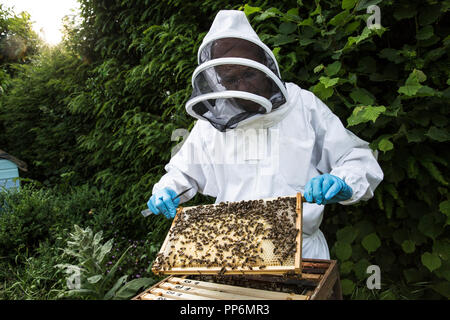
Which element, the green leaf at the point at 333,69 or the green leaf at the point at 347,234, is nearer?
the green leaf at the point at 333,69

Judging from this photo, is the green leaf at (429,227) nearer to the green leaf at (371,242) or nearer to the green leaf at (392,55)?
the green leaf at (371,242)

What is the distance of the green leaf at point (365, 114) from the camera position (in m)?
2.17

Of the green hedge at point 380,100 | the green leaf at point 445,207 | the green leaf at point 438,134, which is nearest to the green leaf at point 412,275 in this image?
the green hedge at point 380,100

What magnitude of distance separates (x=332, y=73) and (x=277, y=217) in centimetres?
138

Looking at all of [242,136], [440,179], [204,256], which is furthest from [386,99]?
[204,256]

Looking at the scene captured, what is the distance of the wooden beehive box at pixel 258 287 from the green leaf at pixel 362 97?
134 centimetres

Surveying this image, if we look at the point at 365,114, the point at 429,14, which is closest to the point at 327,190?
the point at 365,114

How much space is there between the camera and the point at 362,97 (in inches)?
98.1

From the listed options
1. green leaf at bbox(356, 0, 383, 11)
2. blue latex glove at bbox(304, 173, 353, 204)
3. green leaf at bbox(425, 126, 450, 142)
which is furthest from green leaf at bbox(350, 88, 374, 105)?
blue latex glove at bbox(304, 173, 353, 204)

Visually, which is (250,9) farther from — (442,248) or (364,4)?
(442,248)

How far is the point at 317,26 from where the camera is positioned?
279 centimetres

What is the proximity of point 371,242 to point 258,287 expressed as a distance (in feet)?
4.89
